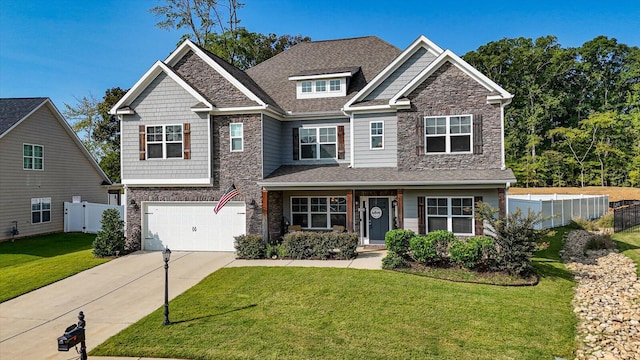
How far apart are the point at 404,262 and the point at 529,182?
34.1 m

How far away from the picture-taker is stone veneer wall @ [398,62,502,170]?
1416 cm

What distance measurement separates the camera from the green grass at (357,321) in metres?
6.87

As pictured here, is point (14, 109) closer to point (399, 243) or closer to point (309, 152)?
point (309, 152)

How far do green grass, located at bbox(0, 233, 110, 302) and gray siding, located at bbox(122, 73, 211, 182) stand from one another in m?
3.78

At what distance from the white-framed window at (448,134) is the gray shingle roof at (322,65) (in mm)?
4154

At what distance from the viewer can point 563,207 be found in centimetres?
2209

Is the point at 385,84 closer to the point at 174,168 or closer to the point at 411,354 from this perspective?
the point at 174,168

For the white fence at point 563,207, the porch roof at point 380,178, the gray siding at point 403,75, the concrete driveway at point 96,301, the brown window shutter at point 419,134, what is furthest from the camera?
the white fence at point 563,207

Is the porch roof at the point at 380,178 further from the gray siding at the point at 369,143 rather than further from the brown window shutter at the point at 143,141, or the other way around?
the brown window shutter at the point at 143,141

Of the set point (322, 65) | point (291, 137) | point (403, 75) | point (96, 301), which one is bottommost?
point (96, 301)

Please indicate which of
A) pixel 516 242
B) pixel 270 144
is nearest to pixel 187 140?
pixel 270 144

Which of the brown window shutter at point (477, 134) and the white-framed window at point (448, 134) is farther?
the white-framed window at point (448, 134)

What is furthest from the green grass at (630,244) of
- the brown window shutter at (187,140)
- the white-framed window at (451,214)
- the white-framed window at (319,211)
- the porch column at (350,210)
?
the brown window shutter at (187,140)

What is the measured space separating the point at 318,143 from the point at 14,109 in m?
16.4
